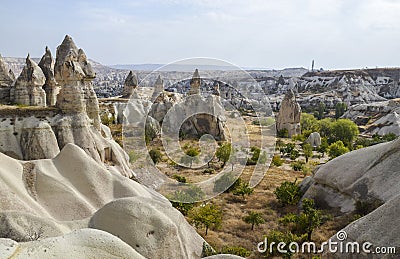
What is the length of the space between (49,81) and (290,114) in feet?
96.2

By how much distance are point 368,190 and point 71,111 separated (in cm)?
1411

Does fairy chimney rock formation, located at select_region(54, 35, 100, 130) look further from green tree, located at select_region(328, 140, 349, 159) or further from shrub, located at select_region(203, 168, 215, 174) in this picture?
green tree, located at select_region(328, 140, 349, 159)

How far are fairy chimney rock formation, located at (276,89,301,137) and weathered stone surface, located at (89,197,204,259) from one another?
35.4 meters

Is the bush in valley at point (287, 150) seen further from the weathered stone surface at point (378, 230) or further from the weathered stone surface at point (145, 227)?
the weathered stone surface at point (145, 227)

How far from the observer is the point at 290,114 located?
1715 inches

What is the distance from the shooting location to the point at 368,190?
13.9m

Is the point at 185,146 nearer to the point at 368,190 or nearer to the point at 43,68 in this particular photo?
the point at 43,68

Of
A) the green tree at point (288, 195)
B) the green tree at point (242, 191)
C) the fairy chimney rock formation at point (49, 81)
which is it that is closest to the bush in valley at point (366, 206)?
the green tree at point (288, 195)

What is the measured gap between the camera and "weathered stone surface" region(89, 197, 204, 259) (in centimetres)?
860

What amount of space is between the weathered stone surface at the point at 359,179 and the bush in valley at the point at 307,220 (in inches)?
46.9

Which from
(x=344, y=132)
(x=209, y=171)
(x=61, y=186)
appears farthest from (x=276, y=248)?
(x=344, y=132)

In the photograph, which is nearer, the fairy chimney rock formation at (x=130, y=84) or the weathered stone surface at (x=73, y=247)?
the weathered stone surface at (x=73, y=247)

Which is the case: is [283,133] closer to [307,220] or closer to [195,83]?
[195,83]

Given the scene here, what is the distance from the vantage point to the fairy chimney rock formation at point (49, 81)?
23812mm
